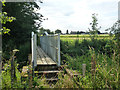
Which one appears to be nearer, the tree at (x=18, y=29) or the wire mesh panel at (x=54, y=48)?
the wire mesh panel at (x=54, y=48)

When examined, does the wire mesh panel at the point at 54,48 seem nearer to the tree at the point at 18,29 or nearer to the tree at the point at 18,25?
the tree at the point at 18,29

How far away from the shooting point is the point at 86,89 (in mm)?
3084

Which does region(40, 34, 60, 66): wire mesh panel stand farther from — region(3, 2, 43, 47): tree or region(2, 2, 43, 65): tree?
region(3, 2, 43, 47): tree

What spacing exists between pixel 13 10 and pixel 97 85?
26.7ft

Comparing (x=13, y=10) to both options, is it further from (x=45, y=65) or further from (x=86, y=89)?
(x=86, y=89)

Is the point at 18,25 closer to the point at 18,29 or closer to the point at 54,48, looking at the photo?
the point at 18,29

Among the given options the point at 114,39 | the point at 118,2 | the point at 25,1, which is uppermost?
the point at 25,1

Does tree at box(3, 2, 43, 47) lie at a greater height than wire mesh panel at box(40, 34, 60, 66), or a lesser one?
greater

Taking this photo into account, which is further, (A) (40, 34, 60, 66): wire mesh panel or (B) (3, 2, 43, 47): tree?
(B) (3, 2, 43, 47): tree

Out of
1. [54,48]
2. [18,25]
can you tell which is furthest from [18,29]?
[54,48]

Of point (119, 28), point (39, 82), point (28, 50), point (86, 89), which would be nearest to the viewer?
point (86, 89)

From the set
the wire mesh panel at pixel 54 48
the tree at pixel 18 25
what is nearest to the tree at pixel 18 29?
the tree at pixel 18 25

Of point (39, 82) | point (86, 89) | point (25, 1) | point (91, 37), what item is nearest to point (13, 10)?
point (25, 1)

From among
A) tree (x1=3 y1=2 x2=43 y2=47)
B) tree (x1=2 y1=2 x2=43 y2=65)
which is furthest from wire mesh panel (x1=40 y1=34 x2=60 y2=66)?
tree (x1=3 y1=2 x2=43 y2=47)
